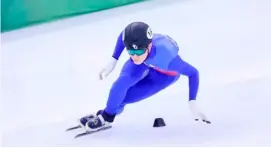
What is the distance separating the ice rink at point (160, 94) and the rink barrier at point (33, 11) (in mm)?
100

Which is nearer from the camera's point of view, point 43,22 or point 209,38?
point 209,38

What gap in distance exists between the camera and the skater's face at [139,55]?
1.79 meters

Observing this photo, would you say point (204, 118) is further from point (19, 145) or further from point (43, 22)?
point (43, 22)

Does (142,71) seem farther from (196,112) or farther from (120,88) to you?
(196,112)

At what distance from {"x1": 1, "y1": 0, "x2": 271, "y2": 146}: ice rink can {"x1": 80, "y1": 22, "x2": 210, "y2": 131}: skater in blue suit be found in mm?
94

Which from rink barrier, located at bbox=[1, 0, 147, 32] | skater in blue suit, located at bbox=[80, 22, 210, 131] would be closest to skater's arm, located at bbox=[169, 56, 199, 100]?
skater in blue suit, located at bbox=[80, 22, 210, 131]

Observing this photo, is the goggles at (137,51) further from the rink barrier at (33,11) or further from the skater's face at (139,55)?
the rink barrier at (33,11)

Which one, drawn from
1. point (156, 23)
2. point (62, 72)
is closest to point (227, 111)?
point (62, 72)

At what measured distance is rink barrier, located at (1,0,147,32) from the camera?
382 centimetres

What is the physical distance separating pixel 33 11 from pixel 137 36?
2235 mm

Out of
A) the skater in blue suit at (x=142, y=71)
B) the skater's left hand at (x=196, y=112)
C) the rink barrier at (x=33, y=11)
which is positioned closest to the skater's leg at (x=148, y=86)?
the skater in blue suit at (x=142, y=71)

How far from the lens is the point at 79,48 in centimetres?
316

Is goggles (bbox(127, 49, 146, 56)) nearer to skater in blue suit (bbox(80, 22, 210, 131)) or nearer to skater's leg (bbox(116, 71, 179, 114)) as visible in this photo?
skater in blue suit (bbox(80, 22, 210, 131))

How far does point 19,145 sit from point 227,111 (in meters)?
0.73
